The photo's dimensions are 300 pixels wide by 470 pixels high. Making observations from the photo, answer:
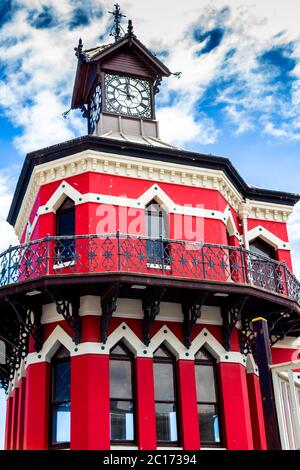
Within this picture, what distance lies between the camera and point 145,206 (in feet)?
51.3

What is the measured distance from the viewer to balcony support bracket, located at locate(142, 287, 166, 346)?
1362cm

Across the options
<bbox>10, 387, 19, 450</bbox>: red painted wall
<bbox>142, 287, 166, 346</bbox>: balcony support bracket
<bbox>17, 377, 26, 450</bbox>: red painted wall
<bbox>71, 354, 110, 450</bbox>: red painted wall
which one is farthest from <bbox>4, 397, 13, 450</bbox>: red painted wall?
<bbox>142, 287, 166, 346</bbox>: balcony support bracket

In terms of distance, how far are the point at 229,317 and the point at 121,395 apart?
3.16 metres

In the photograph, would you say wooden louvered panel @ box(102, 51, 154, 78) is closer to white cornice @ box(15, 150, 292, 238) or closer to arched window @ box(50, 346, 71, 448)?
white cornice @ box(15, 150, 292, 238)

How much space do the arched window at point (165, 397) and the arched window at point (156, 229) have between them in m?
2.11

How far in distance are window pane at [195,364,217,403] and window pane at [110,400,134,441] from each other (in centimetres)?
168

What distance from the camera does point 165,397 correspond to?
14.0 meters

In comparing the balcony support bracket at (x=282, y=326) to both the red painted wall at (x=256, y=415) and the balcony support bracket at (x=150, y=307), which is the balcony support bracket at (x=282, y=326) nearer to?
the red painted wall at (x=256, y=415)

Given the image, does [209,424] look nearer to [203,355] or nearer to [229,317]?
[203,355]

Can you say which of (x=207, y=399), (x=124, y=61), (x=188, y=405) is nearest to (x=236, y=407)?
(x=207, y=399)

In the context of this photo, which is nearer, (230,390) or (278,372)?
(278,372)

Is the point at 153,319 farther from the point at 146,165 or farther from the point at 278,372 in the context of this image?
the point at 278,372
